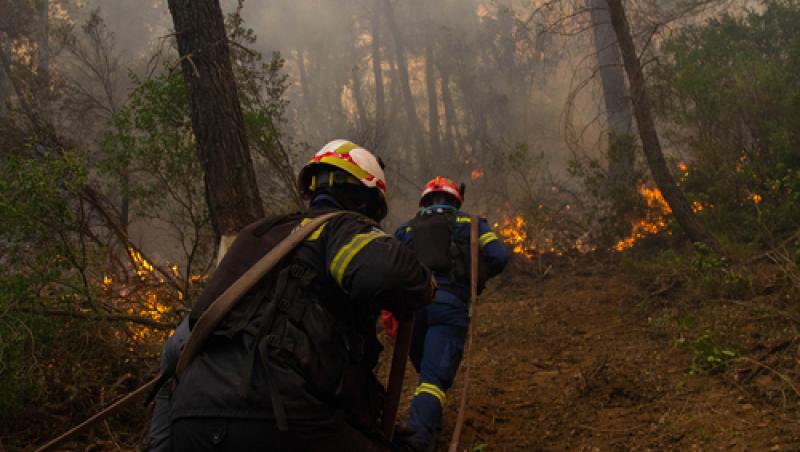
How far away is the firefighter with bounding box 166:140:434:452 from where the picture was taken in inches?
79.9

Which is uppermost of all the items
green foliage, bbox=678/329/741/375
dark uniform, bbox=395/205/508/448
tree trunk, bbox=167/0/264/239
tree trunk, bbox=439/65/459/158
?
tree trunk, bbox=439/65/459/158

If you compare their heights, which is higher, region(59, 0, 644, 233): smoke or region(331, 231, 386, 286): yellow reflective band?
region(59, 0, 644, 233): smoke

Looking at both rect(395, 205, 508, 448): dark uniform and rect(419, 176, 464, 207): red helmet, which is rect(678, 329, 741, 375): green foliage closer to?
rect(395, 205, 508, 448): dark uniform

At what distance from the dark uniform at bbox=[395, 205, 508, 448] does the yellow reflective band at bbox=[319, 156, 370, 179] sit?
1.75m

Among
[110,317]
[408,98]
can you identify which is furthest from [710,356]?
[408,98]

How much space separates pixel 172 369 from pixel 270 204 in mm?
7463

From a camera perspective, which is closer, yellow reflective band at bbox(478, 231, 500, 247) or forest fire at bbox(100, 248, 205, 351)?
yellow reflective band at bbox(478, 231, 500, 247)

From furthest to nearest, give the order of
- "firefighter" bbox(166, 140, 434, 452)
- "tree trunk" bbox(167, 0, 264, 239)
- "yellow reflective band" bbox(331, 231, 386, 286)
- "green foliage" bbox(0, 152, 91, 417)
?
"tree trunk" bbox(167, 0, 264, 239)
"green foliage" bbox(0, 152, 91, 417)
"yellow reflective band" bbox(331, 231, 386, 286)
"firefighter" bbox(166, 140, 434, 452)

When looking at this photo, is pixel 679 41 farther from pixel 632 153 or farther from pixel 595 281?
pixel 595 281

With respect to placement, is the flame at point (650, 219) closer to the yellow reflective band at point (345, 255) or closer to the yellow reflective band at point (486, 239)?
the yellow reflective band at point (486, 239)

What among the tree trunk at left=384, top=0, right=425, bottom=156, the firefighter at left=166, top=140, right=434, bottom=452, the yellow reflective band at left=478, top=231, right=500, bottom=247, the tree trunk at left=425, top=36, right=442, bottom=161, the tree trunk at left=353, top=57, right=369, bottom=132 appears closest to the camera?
the firefighter at left=166, top=140, right=434, bottom=452

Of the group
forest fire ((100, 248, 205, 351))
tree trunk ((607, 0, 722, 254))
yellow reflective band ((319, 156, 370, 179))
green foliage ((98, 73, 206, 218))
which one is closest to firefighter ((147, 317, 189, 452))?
yellow reflective band ((319, 156, 370, 179))

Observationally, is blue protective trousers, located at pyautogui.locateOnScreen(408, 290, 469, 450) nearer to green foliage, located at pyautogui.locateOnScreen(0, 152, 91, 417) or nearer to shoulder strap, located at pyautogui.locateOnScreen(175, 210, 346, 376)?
shoulder strap, located at pyautogui.locateOnScreen(175, 210, 346, 376)

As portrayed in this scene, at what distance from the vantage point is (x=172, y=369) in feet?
8.21
